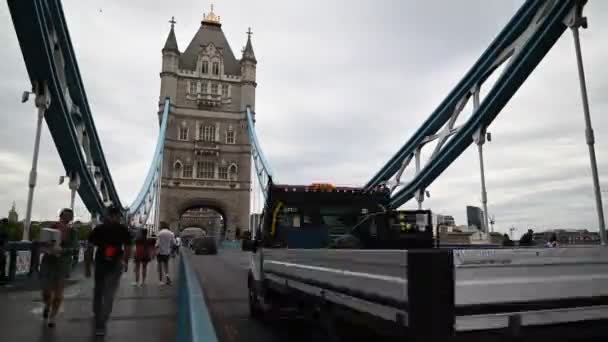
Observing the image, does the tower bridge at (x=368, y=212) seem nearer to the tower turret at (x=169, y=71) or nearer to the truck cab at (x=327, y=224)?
the truck cab at (x=327, y=224)

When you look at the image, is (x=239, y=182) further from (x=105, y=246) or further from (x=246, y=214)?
(x=105, y=246)

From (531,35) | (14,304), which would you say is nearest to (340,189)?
(14,304)

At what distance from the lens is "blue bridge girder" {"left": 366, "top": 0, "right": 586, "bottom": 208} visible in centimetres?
1934

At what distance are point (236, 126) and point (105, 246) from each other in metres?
66.8

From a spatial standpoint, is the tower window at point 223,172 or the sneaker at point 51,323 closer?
the sneaker at point 51,323

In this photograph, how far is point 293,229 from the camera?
6.45m

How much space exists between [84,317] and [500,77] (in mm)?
20282

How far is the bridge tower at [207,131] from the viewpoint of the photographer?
6706 cm

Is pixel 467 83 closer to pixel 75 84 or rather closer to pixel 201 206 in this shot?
pixel 75 84

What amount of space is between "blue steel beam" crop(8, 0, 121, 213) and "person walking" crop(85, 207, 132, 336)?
14.6 m

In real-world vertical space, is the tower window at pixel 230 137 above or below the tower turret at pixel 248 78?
below

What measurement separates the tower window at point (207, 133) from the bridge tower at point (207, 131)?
0.34 ft

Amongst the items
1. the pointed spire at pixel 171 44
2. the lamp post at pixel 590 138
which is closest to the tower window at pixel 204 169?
the pointed spire at pixel 171 44

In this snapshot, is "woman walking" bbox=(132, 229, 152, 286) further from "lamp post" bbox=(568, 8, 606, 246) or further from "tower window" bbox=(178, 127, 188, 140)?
"tower window" bbox=(178, 127, 188, 140)
